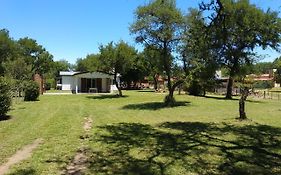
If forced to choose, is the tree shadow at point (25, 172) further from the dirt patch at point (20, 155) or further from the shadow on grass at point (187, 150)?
the shadow on grass at point (187, 150)

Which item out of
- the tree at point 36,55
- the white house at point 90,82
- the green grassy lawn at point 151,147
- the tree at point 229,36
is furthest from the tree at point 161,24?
Result: the tree at point 36,55

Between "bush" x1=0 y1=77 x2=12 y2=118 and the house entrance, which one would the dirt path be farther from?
the house entrance

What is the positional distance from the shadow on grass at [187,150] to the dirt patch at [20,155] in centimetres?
160

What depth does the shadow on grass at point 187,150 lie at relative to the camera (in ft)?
27.3

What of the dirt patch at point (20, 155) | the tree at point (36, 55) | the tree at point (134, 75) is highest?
the tree at point (36, 55)

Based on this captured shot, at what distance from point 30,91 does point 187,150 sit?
2617cm

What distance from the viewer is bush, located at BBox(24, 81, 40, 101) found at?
34.0 meters

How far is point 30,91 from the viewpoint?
112 ft

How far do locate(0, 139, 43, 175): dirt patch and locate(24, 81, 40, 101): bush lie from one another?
23146 millimetres

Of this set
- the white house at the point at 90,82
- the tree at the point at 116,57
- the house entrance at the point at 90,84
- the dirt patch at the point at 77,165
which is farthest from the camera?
the house entrance at the point at 90,84

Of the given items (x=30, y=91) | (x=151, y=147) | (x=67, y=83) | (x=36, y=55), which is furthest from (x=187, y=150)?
(x=36, y=55)

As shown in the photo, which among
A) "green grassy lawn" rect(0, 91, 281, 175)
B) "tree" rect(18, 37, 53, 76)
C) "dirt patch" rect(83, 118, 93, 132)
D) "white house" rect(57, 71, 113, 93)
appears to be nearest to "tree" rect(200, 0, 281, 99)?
"green grassy lawn" rect(0, 91, 281, 175)

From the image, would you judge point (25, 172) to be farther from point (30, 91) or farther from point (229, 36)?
point (30, 91)

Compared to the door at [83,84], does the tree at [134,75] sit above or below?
above
